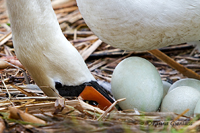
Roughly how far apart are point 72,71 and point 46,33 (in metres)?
0.24

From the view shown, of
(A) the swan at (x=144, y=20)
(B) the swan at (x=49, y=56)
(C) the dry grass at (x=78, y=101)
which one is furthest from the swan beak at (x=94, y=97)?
(A) the swan at (x=144, y=20)

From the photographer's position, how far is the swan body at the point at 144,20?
1347 mm

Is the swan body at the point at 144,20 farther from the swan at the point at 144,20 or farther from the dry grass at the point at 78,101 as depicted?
the dry grass at the point at 78,101

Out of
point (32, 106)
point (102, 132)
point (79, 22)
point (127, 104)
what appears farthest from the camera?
point (79, 22)

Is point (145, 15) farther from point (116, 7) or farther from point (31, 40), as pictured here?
point (31, 40)

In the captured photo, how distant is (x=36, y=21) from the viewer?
1494 mm

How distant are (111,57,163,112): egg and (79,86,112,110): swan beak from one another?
0.15 m

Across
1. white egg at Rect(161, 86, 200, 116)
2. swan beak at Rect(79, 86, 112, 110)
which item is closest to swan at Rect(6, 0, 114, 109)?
swan beak at Rect(79, 86, 112, 110)

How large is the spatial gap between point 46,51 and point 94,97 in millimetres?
348

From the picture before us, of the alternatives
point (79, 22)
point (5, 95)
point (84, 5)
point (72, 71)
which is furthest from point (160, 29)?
point (79, 22)

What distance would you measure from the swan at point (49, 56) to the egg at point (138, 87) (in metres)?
0.13

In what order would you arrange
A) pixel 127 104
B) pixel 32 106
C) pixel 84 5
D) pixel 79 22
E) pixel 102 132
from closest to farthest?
pixel 102 132 < pixel 32 106 < pixel 84 5 < pixel 127 104 < pixel 79 22

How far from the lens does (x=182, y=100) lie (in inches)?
59.7

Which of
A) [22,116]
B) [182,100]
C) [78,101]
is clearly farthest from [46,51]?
[182,100]
